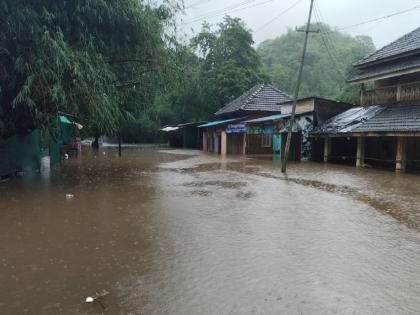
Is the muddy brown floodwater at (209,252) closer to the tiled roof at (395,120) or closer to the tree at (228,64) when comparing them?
the tiled roof at (395,120)

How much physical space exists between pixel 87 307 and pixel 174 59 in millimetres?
11146

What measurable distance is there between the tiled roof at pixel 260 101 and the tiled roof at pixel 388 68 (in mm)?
Result: 10544

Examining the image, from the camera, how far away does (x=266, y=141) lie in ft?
105

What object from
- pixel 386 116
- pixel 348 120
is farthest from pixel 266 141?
pixel 386 116

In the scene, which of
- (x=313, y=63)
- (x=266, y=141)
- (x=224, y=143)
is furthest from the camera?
(x=313, y=63)

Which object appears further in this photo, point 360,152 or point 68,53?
point 360,152

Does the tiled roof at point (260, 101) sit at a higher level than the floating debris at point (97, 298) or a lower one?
higher

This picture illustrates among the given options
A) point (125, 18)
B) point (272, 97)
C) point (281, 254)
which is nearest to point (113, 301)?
point (281, 254)

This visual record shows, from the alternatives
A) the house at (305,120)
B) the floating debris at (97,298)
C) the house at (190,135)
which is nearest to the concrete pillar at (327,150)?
the house at (305,120)

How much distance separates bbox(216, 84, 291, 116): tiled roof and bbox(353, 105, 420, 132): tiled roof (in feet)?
43.2

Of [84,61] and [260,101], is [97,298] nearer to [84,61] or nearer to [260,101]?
[84,61]

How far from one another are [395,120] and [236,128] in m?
14.5

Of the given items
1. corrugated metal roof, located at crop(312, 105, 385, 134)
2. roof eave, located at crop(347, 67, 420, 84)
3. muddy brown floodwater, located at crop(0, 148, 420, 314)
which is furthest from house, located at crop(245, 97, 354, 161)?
muddy brown floodwater, located at crop(0, 148, 420, 314)

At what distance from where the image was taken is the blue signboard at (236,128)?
97.1 ft
